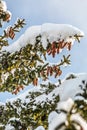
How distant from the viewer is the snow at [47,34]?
8781 mm

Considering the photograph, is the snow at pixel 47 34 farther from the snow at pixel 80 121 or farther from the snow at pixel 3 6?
the snow at pixel 80 121

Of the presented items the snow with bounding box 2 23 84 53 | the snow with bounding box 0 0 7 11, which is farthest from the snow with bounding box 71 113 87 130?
the snow with bounding box 0 0 7 11

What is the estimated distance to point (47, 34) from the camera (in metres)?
9.04

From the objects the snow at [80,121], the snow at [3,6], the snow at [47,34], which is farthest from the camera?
the snow at [3,6]

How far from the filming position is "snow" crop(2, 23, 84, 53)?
8781 millimetres

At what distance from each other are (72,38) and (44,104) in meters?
1.98

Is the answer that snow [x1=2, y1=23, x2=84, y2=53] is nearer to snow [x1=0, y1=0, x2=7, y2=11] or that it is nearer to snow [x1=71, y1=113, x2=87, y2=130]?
snow [x1=0, y1=0, x2=7, y2=11]

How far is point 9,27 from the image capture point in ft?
33.9

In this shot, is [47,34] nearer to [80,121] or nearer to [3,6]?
[3,6]

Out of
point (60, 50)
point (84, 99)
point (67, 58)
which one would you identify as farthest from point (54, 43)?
point (84, 99)

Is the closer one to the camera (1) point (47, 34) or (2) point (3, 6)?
(1) point (47, 34)

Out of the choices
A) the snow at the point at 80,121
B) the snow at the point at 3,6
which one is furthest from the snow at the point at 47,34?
the snow at the point at 80,121

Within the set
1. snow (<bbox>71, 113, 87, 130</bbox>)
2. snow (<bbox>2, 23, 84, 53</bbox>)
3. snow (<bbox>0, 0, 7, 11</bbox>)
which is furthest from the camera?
snow (<bbox>0, 0, 7, 11</bbox>)

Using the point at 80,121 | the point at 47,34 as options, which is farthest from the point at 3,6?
the point at 80,121
